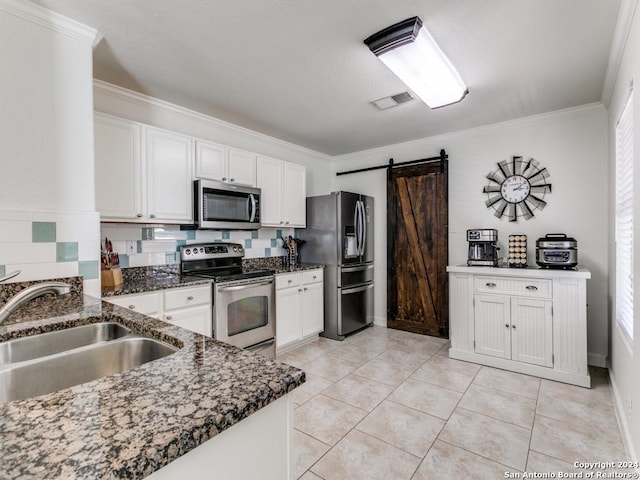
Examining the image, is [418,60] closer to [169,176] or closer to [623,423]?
[169,176]

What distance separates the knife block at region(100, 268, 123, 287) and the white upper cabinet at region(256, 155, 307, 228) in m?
1.54

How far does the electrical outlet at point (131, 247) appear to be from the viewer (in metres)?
2.80

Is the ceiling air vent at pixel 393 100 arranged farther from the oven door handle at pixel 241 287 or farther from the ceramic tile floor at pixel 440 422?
the ceramic tile floor at pixel 440 422

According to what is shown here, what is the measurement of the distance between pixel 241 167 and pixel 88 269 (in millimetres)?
1800

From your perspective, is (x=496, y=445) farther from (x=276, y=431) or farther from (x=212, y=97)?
(x=212, y=97)

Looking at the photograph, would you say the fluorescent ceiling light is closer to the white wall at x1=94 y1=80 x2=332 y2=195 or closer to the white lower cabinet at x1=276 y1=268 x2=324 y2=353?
the white wall at x1=94 y1=80 x2=332 y2=195

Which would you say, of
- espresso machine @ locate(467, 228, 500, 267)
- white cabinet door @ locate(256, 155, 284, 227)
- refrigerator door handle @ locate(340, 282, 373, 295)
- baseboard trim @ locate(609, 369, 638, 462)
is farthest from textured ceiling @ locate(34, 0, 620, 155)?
baseboard trim @ locate(609, 369, 638, 462)

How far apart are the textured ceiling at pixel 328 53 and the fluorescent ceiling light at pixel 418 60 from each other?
0.06 metres

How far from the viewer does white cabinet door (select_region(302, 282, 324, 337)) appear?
3744 millimetres

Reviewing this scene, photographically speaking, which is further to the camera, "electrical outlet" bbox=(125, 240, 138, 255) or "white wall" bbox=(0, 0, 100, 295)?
"electrical outlet" bbox=(125, 240, 138, 255)

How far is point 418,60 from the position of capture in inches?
88.0

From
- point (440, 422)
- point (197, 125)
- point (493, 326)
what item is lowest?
point (440, 422)

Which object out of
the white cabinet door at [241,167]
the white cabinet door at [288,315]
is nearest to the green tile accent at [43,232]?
the white cabinet door at [241,167]

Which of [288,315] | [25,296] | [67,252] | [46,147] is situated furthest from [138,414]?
[288,315]
